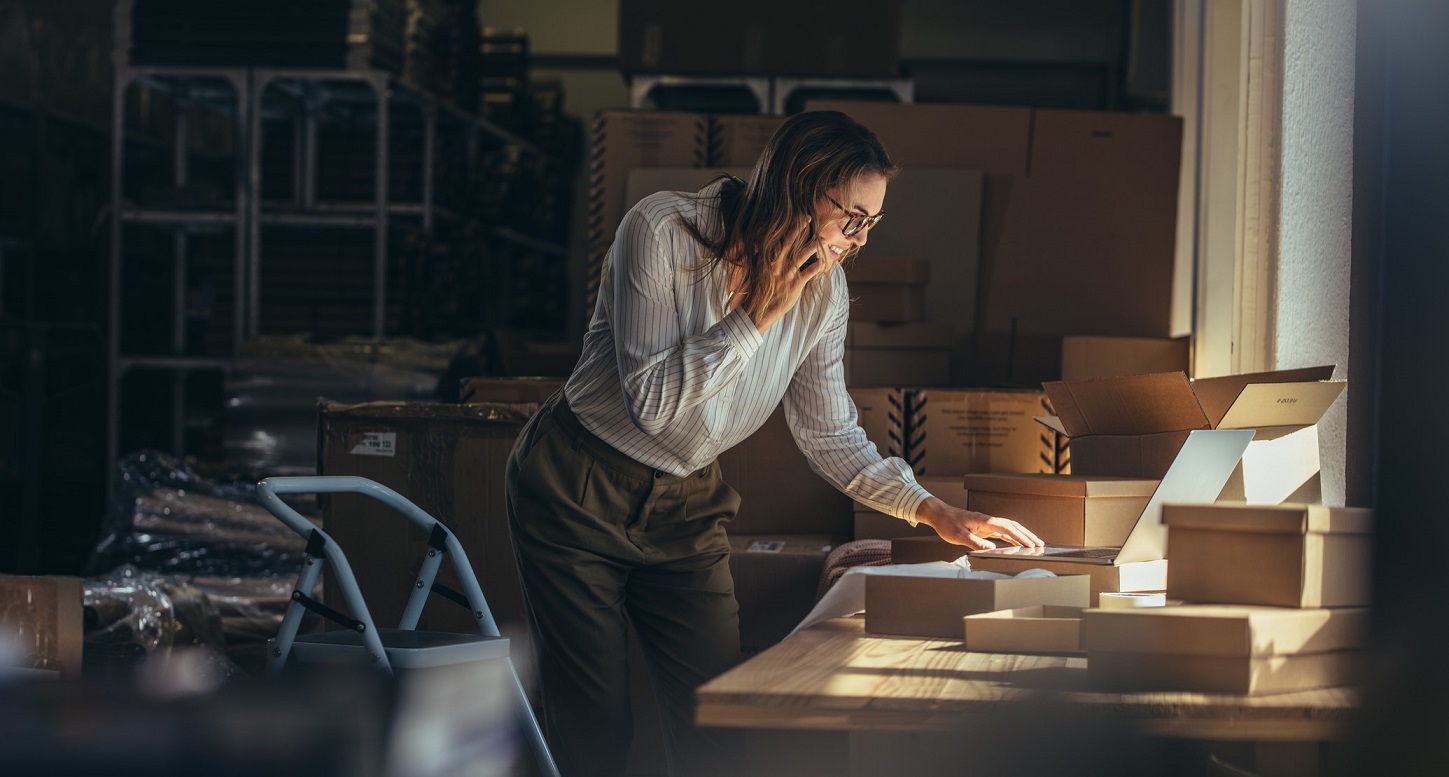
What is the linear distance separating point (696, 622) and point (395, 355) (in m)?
3.02

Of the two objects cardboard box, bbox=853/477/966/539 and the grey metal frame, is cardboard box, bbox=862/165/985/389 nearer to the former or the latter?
cardboard box, bbox=853/477/966/539

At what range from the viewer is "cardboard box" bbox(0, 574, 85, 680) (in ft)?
10.2

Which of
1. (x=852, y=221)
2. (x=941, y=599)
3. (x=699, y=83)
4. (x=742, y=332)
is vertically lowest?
(x=941, y=599)

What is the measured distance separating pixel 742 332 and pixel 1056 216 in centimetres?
253

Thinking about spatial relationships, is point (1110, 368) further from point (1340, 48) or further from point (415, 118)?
point (415, 118)

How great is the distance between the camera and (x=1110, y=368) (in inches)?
148

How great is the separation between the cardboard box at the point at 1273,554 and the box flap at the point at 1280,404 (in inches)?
23.7

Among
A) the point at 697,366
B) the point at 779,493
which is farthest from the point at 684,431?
the point at 779,493

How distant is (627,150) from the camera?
14.5 ft

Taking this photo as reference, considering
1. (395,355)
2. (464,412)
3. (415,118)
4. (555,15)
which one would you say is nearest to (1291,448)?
(464,412)

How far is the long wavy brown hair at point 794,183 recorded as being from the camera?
2.06m

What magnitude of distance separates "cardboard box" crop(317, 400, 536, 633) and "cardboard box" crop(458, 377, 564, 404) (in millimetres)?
253

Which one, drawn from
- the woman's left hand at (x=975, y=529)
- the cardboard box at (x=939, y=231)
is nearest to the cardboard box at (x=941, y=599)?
the woman's left hand at (x=975, y=529)

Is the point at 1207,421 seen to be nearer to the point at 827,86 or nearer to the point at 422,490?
the point at 422,490
